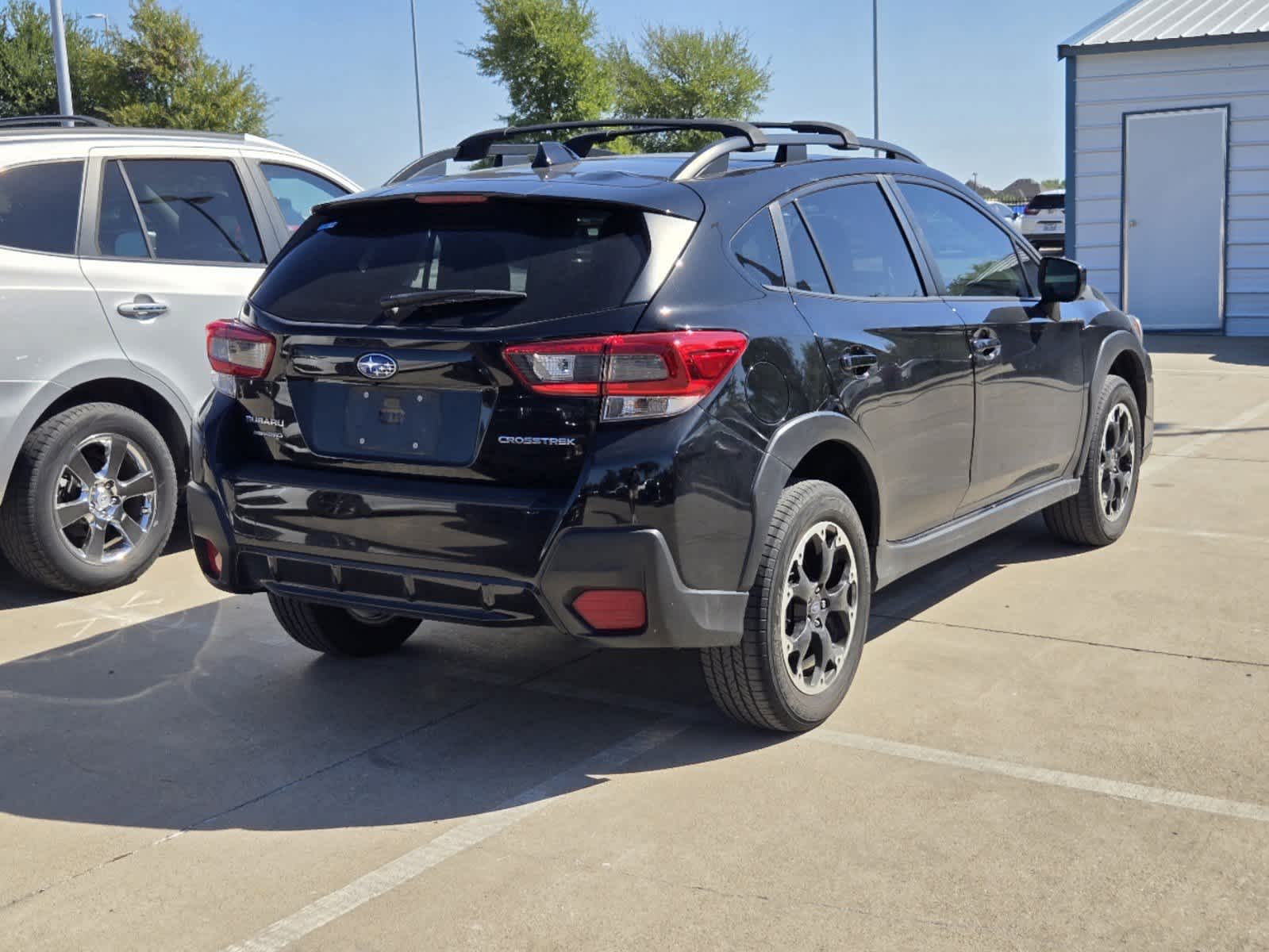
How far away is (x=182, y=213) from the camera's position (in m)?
6.62

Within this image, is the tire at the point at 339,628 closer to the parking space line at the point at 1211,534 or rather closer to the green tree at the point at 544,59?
the parking space line at the point at 1211,534

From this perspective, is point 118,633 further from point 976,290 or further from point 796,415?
point 976,290

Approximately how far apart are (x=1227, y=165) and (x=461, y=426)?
14.5m

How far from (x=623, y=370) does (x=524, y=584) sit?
0.60 meters

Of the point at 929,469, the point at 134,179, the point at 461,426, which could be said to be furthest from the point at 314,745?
the point at 134,179

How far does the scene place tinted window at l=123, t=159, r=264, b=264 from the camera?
6.47 meters

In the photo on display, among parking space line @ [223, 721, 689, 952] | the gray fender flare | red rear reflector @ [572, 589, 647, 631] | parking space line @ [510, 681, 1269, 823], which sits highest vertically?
the gray fender flare

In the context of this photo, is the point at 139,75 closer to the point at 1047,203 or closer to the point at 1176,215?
the point at 1047,203

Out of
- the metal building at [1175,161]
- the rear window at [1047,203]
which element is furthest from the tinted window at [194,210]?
the rear window at [1047,203]

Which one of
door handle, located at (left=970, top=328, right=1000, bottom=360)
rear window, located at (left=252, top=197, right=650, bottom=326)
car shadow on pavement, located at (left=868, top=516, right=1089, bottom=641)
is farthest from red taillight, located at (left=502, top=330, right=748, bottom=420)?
car shadow on pavement, located at (left=868, top=516, right=1089, bottom=641)

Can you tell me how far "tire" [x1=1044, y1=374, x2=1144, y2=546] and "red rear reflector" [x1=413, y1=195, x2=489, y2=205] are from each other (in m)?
3.16

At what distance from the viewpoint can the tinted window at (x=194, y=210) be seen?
6.47 metres

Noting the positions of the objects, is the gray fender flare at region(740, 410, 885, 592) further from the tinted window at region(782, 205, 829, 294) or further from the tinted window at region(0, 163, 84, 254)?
the tinted window at region(0, 163, 84, 254)

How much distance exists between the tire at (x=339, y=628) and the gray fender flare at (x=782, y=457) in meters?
1.48
